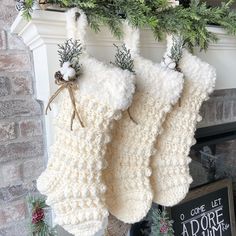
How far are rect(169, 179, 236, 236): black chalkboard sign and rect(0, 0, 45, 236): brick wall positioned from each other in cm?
62

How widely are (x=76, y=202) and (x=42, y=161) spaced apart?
0.87ft

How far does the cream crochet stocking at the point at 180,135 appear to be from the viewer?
3.03 feet

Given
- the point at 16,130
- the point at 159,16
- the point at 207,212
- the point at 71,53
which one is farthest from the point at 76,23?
the point at 207,212

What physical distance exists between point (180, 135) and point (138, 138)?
17cm

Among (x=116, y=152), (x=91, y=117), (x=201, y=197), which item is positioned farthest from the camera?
(x=201, y=197)

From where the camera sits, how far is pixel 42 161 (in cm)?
96

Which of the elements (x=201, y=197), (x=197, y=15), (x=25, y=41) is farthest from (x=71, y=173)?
(x=201, y=197)

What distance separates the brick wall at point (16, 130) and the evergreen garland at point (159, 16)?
19 cm

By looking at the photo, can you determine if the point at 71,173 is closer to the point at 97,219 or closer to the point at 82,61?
the point at 97,219

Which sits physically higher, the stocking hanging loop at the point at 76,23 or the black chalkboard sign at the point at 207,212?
the stocking hanging loop at the point at 76,23

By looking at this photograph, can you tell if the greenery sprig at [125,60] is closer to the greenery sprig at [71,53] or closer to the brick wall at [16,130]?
the greenery sprig at [71,53]

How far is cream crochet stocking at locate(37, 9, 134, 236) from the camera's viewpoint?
2.33 feet

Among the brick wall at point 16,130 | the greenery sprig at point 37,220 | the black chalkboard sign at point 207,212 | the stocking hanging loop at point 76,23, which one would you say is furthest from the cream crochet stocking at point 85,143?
the black chalkboard sign at point 207,212

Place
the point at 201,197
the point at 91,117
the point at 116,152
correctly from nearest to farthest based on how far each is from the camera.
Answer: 1. the point at 91,117
2. the point at 116,152
3. the point at 201,197
